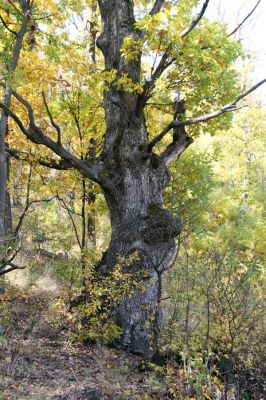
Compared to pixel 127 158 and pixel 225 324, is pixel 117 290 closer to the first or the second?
pixel 225 324

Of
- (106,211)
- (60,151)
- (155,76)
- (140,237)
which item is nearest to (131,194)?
(140,237)

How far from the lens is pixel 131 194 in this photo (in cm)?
614

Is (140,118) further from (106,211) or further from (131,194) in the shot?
(106,211)

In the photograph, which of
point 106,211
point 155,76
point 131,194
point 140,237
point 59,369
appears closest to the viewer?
point 59,369

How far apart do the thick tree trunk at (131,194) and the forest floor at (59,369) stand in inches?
26.2

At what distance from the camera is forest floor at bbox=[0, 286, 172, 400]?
13.0ft

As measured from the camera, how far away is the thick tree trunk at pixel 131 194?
5664 millimetres

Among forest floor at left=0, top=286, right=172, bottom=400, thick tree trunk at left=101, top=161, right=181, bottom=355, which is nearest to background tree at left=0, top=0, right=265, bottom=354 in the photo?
thick tree trunk at left=101, top=161, right=181, bottom=355

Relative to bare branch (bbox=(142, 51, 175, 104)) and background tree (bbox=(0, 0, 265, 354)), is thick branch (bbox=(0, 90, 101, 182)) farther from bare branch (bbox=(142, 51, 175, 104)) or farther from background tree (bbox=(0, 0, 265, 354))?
bare branch (bbox=(142, 51, 175, 104))

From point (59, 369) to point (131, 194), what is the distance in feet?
9.61

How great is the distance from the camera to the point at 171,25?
4867 mm

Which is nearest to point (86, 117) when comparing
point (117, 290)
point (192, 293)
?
point (117, 290)

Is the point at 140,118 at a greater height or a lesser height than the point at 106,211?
greater

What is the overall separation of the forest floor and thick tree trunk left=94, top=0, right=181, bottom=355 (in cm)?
67
